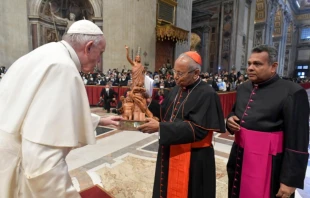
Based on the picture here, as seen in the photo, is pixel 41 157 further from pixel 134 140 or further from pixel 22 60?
pixel 134 140

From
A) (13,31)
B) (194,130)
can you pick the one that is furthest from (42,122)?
(13,31)

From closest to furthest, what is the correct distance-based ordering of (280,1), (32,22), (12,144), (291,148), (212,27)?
1. (12,144)
2. (291,148)
3. (32,22)
4. (212,27)
5. (280,1)

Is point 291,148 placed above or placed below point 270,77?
below

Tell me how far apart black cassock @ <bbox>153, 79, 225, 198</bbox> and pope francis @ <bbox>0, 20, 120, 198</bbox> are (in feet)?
2.53

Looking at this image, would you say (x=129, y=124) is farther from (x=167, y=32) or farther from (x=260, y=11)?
(x=260, y=11)

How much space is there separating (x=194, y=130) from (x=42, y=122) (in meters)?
1.15

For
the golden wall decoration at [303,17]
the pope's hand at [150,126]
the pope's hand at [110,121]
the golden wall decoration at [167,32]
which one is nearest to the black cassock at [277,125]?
the pope's hand at [150,126]

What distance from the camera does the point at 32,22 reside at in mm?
13133

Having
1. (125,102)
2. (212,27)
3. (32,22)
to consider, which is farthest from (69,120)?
(212,27)

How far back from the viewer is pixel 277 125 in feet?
5.96

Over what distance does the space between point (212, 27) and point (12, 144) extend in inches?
952

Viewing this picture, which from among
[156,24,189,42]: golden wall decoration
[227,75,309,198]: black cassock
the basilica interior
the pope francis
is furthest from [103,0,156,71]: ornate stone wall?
the pope francis

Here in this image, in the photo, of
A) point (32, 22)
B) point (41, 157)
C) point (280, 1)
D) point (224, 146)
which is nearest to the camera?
point (41, 157)

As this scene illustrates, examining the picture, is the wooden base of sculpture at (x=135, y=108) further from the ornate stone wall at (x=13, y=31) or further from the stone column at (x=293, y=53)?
the stone column at (x=293, y=53)
